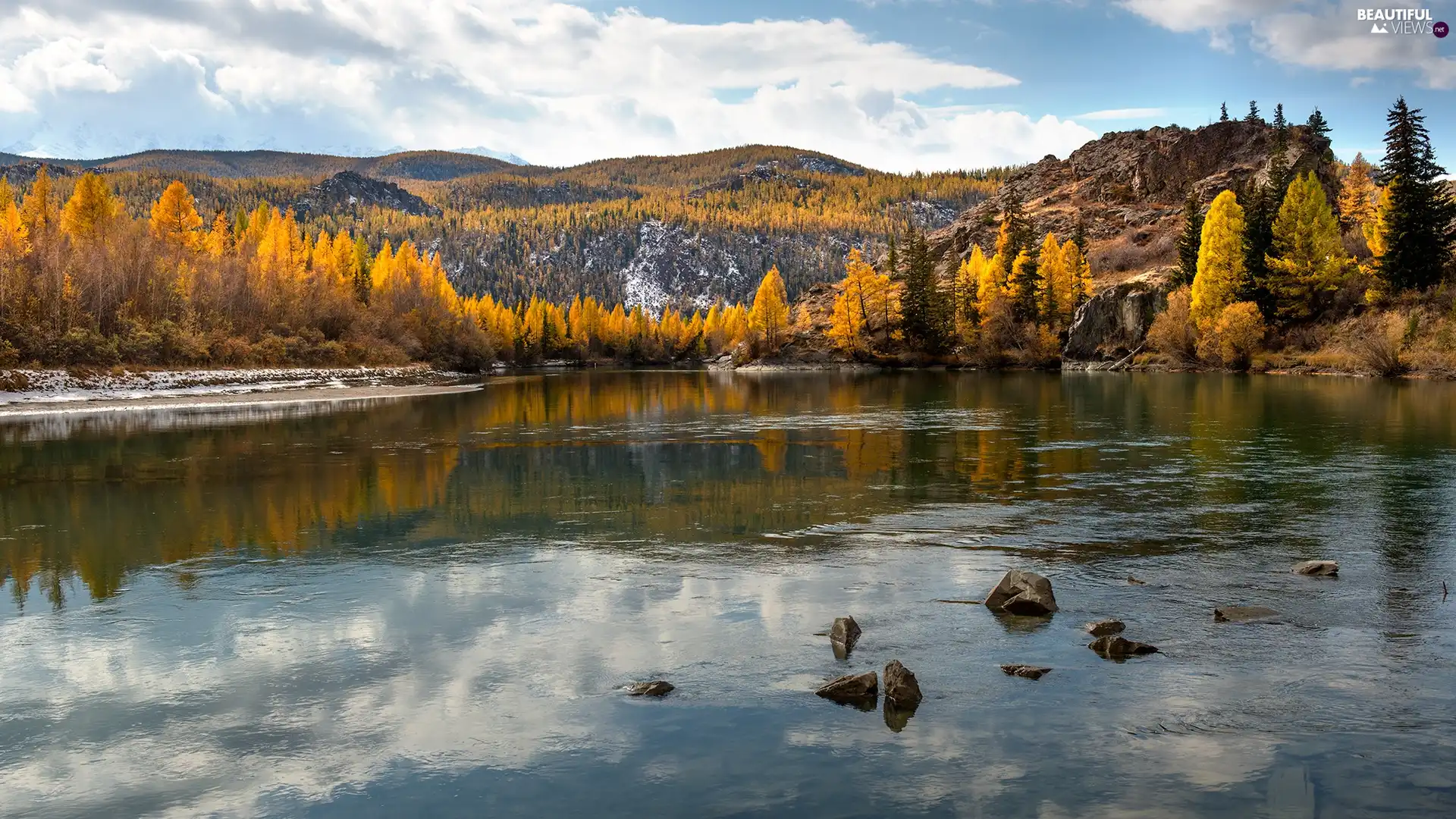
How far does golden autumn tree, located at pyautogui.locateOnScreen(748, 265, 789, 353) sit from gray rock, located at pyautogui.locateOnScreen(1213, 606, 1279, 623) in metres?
130

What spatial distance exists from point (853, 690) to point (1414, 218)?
85.3m

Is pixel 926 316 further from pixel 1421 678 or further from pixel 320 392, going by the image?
pixel 1421 678

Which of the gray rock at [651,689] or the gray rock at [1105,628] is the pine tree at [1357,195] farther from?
the gray rock at [651,689]

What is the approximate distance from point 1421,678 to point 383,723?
10.9 metres

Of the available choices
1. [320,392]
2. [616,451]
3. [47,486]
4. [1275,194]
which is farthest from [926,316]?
[47,486]

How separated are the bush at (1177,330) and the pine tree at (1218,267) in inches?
44.8

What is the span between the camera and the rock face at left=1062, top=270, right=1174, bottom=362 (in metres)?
102

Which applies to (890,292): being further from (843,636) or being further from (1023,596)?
(843,636)

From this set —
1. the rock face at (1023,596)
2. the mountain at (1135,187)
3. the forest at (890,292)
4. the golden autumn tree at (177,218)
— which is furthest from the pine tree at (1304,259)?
the golden autumn tree at (177,218)

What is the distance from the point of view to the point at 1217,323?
84938mm

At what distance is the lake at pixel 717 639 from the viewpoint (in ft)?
26.3

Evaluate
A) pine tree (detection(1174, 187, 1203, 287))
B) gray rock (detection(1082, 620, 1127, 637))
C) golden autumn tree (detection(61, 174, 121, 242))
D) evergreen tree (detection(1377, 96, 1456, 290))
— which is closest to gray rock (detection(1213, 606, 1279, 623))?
gray rock (detection(1082, 620, 1127, 637))

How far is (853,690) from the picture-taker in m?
9.80

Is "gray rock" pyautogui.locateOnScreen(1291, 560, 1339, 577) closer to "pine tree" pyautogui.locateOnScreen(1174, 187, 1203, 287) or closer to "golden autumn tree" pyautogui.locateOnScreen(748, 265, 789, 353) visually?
"pine tree" pyautogui.locateOnScreen(1174, 187, 1203, 287)
